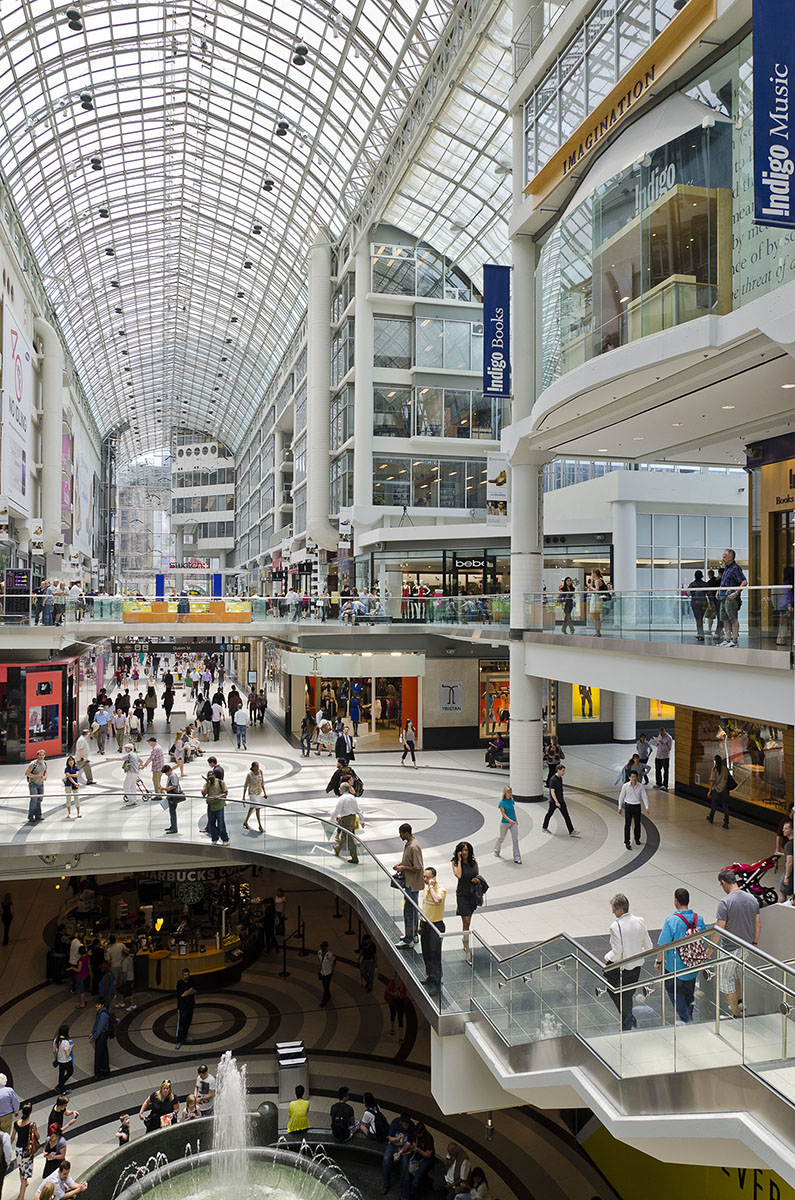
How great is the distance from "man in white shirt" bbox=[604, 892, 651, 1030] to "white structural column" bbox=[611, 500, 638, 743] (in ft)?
66.2

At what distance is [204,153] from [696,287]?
131ft

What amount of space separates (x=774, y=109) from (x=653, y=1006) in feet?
30.5

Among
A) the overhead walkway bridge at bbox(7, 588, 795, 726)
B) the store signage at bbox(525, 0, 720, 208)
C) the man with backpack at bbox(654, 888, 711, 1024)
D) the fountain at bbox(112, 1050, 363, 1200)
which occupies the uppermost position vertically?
the store signage at bbox(525, 0, 720, 208)

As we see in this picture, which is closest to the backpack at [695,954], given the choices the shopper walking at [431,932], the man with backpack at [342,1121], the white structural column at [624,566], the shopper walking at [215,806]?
the shopper walking at [431,932]

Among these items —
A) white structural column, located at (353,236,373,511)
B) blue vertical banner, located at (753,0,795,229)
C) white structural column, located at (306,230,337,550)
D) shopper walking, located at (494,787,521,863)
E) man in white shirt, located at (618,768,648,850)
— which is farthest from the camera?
white structural column, located at (306,230,337,550)

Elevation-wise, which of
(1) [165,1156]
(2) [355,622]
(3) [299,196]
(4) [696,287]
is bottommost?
(1) [165,1156]

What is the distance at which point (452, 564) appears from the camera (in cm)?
3744

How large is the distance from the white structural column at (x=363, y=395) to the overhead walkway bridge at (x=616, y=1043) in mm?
27659

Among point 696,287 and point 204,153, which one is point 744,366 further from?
point 204,153

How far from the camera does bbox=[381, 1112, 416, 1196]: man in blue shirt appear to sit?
39.9 ft

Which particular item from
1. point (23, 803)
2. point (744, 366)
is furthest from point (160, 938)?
point (744, 366)

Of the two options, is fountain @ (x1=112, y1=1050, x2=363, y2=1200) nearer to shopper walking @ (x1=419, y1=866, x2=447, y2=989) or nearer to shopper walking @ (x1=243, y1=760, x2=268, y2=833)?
shopper walking @ (x1=419, y1=866, x2=447, y2=989)

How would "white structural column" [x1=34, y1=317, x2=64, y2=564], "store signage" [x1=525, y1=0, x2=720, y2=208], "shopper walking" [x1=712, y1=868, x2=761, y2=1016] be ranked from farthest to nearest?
"white structural column" [x1=34, y1=317, x2=64, y2=564] → "store signage" [x1=525, y1=0, x2=720, y2=208] → "shopper walking" [x1=712, y1=868, x2=761, y2=1016]

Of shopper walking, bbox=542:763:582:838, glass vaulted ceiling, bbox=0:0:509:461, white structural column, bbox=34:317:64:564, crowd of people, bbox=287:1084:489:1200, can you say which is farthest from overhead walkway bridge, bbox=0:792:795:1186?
white structural column, bbox=34:317:64:564
